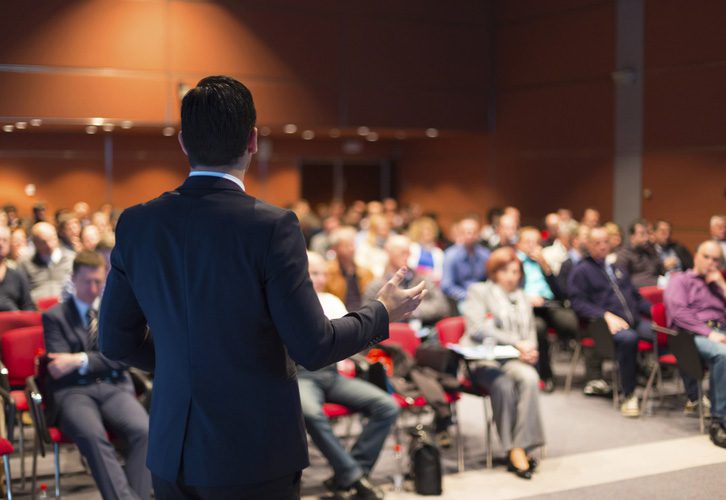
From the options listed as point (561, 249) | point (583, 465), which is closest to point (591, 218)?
point (561, 249)

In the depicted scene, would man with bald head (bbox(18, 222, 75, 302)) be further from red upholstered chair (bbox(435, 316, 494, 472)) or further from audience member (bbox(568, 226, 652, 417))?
audience member (bbox(568, 226, 652, 417))

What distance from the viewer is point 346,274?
24.9ft

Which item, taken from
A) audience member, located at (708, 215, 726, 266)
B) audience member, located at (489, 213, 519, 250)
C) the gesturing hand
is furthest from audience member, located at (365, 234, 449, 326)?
the gesturing hand

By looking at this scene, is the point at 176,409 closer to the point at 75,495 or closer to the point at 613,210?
the point at 75,495

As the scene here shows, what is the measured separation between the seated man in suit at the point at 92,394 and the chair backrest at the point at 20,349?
0.71 meters

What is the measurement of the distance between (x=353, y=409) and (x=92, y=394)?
1.57 m

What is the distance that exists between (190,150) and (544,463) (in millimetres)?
4712

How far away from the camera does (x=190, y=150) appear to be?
6.55ft

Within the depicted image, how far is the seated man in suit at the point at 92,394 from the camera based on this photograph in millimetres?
4668

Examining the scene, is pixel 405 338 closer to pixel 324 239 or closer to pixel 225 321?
pixel 324 239

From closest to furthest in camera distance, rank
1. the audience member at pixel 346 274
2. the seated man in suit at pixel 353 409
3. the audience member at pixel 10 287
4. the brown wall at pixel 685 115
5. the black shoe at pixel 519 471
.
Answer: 1. the seated man in suit at pixel 353 409
2. the black shoe at pixel 519 471
3. the audience member at pixel 10 287
4. the audience member at pixel 346 274
5. the brown wall at pixel 685 115

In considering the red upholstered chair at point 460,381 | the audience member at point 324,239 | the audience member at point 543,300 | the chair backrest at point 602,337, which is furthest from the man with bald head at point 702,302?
the audience member at point 324,239

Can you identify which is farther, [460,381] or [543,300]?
[543,300]

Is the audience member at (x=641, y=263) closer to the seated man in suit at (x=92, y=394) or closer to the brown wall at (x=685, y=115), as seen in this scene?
the brown wall at (x=685, y=115)
